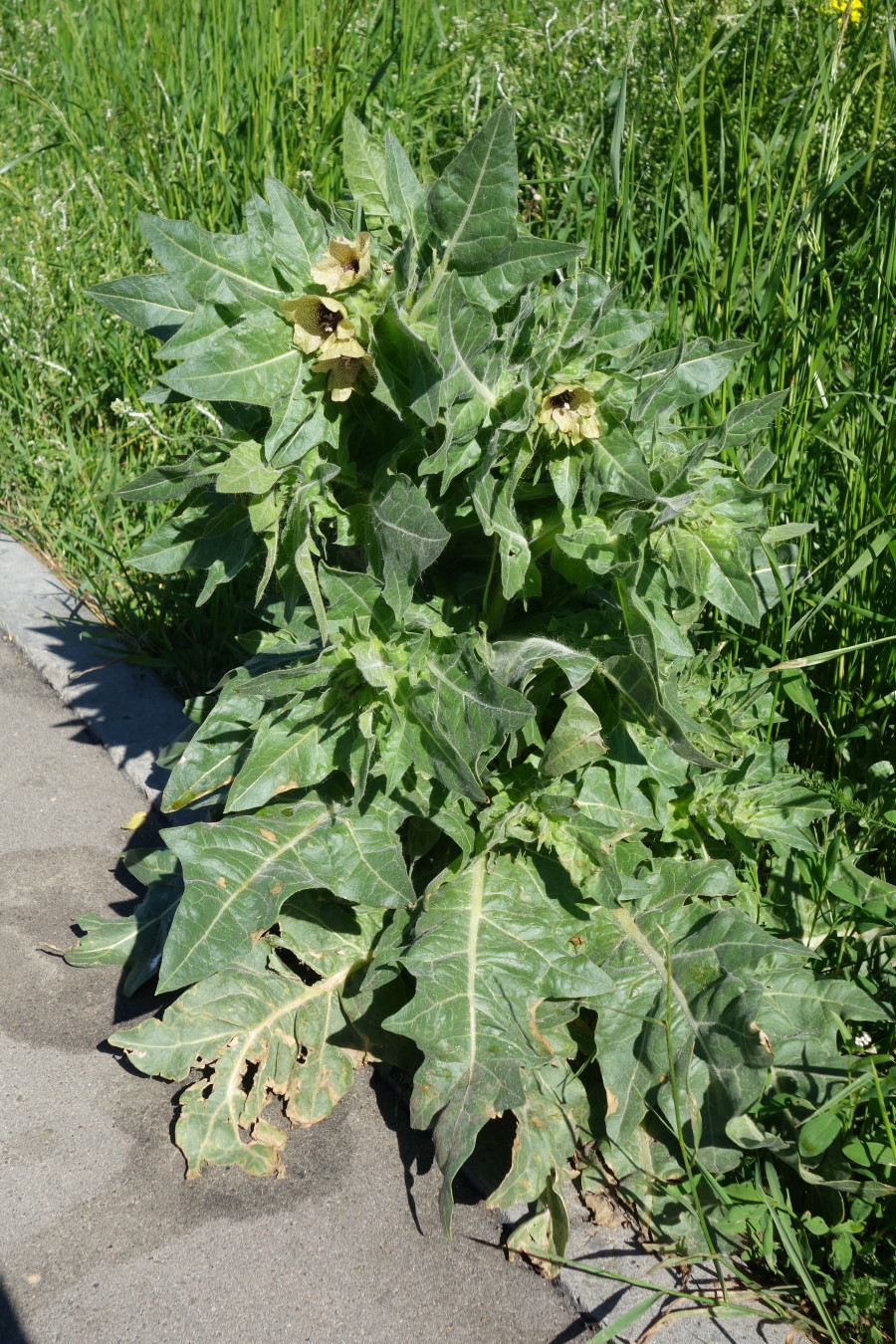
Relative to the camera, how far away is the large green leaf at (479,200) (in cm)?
190

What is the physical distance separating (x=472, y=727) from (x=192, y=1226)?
1.04 meters

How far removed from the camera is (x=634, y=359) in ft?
6.87

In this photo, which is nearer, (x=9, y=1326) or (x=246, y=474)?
(x=9, y=1326)

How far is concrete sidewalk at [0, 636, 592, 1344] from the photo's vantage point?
75.4 inches

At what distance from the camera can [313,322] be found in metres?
1.98

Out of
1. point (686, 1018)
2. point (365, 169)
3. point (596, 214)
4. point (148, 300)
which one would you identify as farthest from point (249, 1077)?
point (596, 214)

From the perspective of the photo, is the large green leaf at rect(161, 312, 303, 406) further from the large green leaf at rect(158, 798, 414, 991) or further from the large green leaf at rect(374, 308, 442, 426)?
the large green leaf at rect(158, 798, 414, 991)

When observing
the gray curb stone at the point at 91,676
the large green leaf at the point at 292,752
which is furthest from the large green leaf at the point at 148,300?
the gray curb stone at the point at 91,676

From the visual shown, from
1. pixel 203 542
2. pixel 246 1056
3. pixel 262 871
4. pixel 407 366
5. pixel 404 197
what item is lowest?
pixel 246 1056

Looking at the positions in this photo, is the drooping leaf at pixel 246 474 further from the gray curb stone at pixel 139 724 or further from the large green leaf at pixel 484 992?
the gray curb stone at pixel 139 724

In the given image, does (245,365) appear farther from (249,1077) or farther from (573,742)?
(249,1077)

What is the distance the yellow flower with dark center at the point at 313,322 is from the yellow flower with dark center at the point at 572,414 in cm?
36

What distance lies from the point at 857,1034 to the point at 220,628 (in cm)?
215

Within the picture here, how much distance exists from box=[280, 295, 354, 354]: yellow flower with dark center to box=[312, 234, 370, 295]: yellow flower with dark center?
4cm
